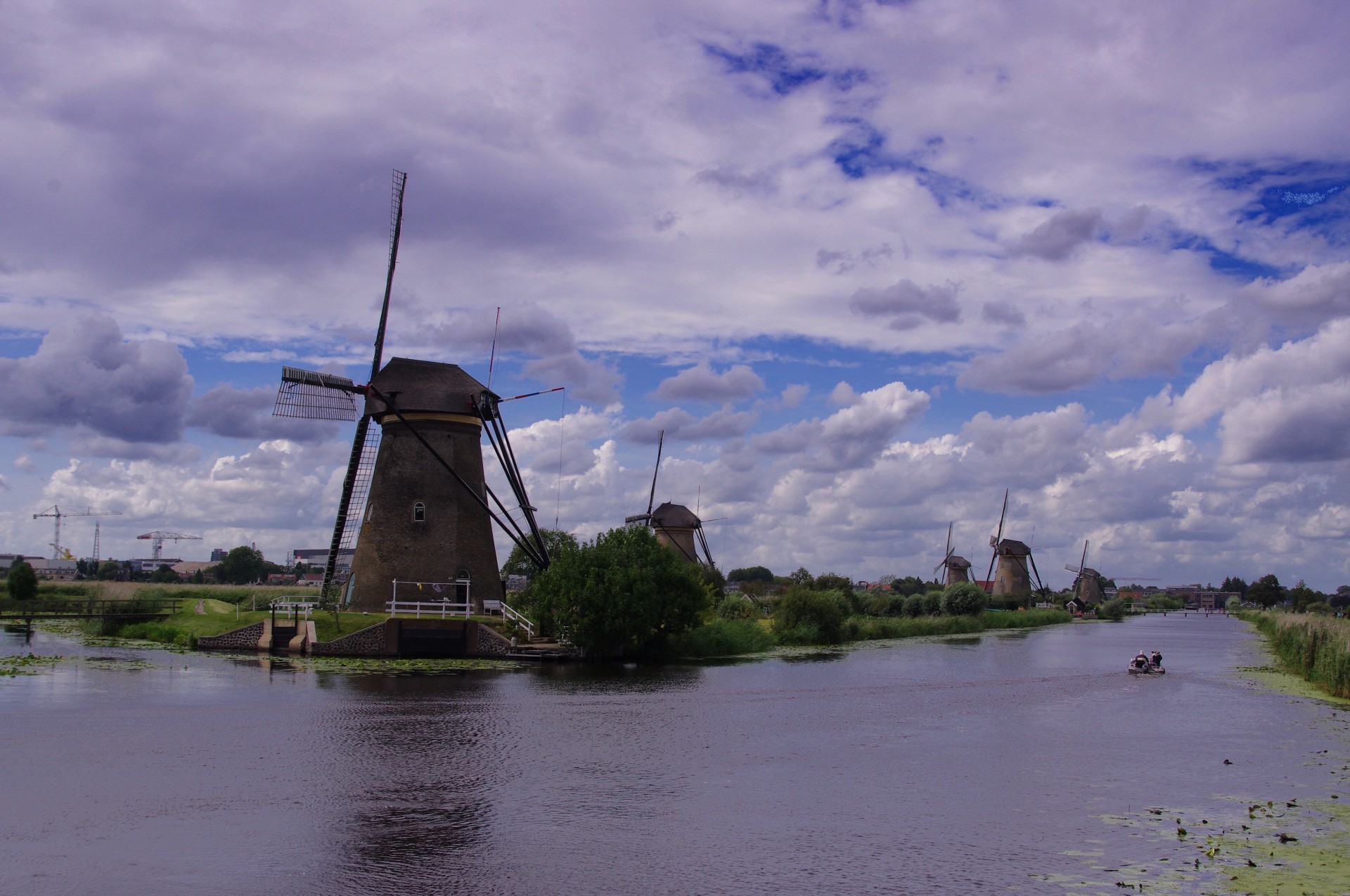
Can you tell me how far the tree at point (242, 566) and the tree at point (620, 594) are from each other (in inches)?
3983

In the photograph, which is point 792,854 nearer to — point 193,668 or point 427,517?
point 193,668

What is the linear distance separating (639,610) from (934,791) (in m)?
18.5

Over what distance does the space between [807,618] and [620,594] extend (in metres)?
13.5

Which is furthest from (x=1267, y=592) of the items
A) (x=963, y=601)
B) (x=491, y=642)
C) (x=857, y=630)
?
(x=491, y=642)

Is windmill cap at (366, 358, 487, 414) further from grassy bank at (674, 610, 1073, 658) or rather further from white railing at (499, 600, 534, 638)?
grassy bank at (674, 610, 1073, 658)

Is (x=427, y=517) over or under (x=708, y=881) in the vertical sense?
over

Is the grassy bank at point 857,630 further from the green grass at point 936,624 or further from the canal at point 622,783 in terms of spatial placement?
the canal at point 622,783

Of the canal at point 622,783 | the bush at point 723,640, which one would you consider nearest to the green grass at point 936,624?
the bush at point 723,640

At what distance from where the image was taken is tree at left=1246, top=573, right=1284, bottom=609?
154m

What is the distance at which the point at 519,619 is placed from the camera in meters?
34.5

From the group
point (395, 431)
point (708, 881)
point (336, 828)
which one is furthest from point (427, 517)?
point (708, 881)

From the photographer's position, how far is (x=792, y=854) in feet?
37.9

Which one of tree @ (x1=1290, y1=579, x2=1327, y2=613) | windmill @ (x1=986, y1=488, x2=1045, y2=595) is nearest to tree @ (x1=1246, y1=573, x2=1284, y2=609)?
tree @ (x1=1290, y1=579, x2=1327, y2=613)

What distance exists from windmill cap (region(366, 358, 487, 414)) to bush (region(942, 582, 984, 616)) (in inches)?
1714
